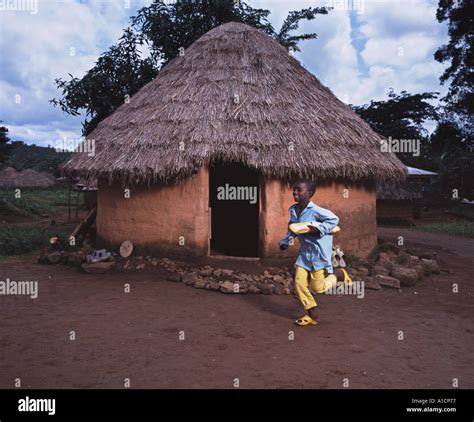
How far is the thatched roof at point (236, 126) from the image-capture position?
7.29m

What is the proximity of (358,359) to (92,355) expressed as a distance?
99.6 inches

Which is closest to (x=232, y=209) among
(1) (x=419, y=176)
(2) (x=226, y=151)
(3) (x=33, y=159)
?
(2) (x=226, y=151)

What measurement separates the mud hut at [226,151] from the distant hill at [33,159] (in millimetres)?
5508

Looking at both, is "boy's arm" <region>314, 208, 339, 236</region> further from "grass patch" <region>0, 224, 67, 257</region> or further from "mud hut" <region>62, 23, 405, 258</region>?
"grass patch" <region>0, 224, 67, 257</region>

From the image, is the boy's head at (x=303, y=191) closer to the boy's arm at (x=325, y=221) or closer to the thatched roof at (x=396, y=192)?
the boy's arm at (x=325, y=221)

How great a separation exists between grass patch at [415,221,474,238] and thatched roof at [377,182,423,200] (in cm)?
125

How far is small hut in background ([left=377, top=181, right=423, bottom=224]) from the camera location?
54.4ft

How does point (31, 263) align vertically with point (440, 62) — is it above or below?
below

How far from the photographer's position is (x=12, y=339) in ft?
14.5

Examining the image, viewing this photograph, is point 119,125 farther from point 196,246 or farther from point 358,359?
point 358,359

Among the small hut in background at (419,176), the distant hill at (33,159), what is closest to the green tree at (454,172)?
the small hut in background at (419,176)

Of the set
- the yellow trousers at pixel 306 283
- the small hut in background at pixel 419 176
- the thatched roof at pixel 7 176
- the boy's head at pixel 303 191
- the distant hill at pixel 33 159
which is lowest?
the yellow trousers at pixel 306 283

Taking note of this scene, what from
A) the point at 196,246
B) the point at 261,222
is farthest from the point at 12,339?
the point at 261,222

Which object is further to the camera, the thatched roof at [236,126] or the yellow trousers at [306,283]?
the thatched roof at [236,126]
